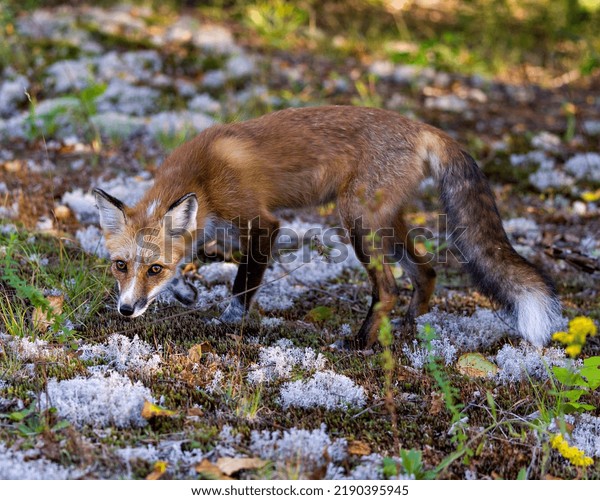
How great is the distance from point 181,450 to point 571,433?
2.13 meters

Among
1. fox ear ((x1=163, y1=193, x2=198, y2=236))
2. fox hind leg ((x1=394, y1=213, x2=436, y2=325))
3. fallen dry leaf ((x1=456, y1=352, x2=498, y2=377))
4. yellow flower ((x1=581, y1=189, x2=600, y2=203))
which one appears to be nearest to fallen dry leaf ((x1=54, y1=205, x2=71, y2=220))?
fox ear ((x1=163, y1=193, x2=198, y2=236))

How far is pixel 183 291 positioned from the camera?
16.0 ft

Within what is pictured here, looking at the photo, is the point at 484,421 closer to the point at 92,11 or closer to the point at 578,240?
the point at 578,240

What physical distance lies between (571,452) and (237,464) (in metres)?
1.66

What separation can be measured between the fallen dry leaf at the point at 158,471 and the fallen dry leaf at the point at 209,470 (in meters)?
0.16

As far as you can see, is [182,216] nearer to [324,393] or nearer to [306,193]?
[306,193]

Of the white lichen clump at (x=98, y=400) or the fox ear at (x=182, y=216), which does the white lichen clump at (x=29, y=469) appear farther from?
the fox ear at (x=182, y=216)

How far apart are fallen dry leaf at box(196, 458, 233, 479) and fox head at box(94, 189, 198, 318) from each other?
1361mm

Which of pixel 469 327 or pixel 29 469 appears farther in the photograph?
pixel 469 327

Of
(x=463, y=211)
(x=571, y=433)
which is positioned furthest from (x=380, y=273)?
(x=571, y=433)

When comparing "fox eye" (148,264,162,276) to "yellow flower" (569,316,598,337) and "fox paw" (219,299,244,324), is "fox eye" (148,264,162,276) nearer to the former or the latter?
"fox paw" (219,299,244,324)

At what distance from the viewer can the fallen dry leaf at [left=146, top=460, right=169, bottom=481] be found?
115 inches

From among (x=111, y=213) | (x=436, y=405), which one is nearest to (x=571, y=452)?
(x=436, y=405)

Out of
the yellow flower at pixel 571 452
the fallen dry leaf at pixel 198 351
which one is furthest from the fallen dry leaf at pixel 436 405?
the fallen dry leaf at pixel 198 351
